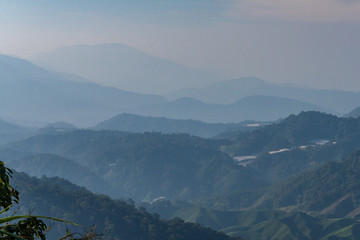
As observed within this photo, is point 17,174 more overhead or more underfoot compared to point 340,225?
more overhead

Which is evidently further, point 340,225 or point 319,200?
point 319,200

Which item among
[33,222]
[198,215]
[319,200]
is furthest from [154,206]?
[33,222]

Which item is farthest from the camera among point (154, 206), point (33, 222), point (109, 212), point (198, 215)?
point (154, 206)

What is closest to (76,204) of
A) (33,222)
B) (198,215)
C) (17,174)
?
(17,174)

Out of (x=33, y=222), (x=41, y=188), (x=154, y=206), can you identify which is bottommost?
(x=154, y=206)

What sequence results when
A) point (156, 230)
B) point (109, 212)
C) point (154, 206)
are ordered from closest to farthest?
1. point (156, 230)
2. point (109, 212)
3. point (154, 206)

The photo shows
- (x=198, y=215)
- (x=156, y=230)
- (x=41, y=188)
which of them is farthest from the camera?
(x=198, y=215)

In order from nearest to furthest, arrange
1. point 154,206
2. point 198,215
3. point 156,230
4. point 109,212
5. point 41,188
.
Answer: point 156,230 < point 109,212 < point 41,188 < point 198,215 < point 154,206

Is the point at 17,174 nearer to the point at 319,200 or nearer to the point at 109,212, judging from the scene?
the point at 109,212

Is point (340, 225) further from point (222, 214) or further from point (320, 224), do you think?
point (222, 214)
